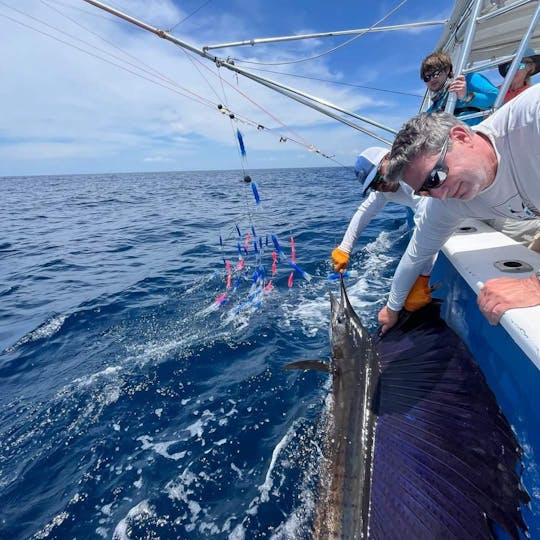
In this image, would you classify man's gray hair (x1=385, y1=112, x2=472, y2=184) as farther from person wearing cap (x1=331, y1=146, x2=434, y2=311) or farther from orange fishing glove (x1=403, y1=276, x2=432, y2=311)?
orange fishing glove (x1=403, y1=276, x2=432, y2=311)

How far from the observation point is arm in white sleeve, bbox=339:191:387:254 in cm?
360

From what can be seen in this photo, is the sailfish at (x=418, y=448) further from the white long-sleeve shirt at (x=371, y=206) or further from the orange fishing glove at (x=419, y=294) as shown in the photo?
the white long-sleeve shirt at (x=371, y=206)

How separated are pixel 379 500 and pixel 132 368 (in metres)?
3.06

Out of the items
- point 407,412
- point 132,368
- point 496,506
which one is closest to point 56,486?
point 132,368

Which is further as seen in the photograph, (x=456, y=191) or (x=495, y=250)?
(x=495, y=250)

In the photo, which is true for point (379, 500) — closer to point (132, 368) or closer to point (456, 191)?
point (456, 191)

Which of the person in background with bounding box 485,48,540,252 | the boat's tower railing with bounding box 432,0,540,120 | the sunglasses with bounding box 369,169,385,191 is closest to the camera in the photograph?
the sunglasses with bounding box 369,169,385,191

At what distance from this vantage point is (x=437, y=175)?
5.13ft

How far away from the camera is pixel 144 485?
2.61 m

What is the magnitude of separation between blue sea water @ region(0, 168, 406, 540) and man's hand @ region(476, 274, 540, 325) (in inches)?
65.0

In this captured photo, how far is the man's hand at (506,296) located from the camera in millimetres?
1639

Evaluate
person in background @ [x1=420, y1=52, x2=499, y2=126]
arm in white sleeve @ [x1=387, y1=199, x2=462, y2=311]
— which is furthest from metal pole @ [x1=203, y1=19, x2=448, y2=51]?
arm in white sleeve @ [x1=387, y1=199, x2=462, y2=311]

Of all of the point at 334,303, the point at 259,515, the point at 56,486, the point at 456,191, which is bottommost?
the point at 56,486

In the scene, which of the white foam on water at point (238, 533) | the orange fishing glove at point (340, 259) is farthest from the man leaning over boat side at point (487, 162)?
the white foam on water at point (238, 533)
